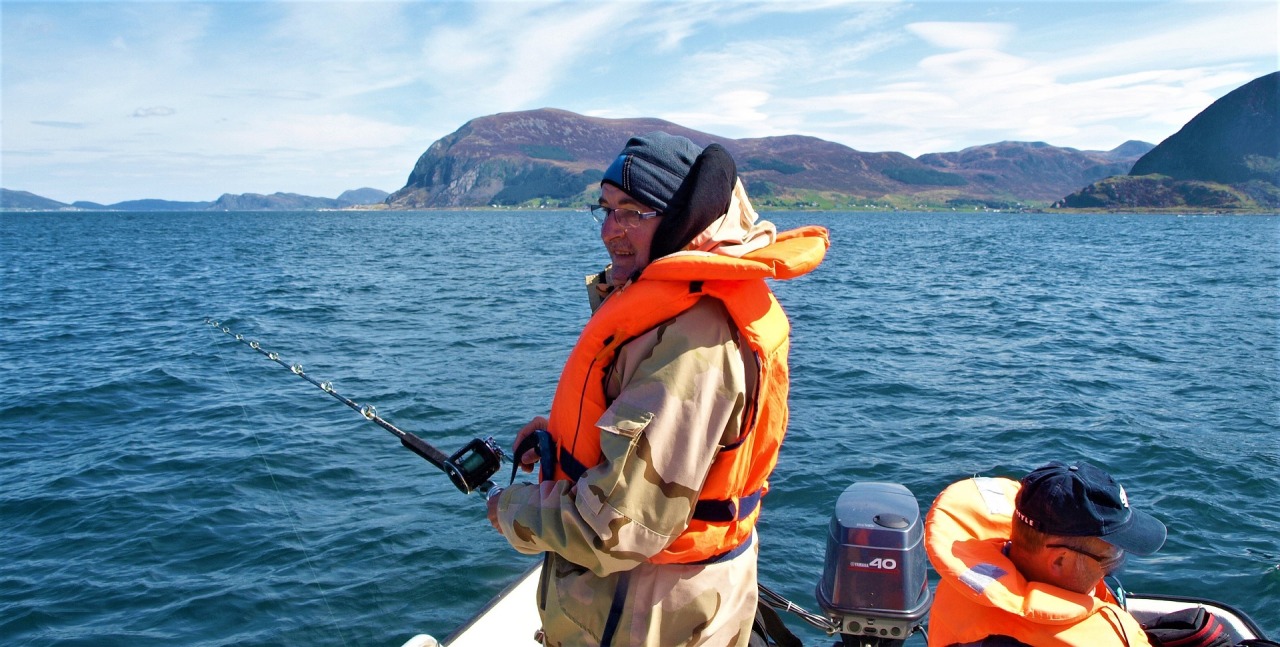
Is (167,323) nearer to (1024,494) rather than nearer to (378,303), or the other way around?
(378,303)

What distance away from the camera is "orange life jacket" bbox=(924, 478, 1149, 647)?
258 centimetres

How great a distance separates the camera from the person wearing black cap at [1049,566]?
2.60m

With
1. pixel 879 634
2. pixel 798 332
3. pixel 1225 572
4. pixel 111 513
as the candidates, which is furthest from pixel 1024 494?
pixel 798 332

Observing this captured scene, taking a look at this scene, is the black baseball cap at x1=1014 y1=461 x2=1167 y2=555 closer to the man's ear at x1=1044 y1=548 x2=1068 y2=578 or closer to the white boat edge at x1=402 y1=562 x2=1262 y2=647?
the man's ear at x1=1044 y1=548 x2=1068 y2=578

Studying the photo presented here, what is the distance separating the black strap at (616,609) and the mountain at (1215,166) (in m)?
189

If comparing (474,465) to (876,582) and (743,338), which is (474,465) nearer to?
(743,338)

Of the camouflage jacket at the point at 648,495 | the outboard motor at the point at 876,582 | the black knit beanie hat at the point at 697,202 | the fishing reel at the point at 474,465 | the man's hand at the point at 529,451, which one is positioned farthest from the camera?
the outboard motor at the point at 876,582

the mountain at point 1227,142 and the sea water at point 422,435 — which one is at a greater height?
the mountain at point 1227,142

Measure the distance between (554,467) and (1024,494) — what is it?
1636mm

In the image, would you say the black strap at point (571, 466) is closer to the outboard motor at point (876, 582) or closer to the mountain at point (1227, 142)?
the outboard motor at point (876, 582)

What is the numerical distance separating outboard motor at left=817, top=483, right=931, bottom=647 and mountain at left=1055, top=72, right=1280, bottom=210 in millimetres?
187481

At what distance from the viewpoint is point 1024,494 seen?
2.83 meters

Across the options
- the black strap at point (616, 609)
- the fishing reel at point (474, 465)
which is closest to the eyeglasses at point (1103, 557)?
the black strap at point (616, 609)

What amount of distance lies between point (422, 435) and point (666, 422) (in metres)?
9.54
